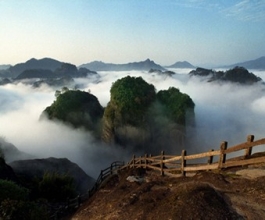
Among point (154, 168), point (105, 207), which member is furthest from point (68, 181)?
point (105, 207)

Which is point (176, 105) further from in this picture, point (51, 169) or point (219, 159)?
point (219, 159)

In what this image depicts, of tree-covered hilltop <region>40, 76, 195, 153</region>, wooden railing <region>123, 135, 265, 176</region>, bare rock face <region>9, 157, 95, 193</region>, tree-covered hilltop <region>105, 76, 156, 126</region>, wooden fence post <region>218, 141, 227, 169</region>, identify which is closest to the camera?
wooden railing <region>123, 135, 265, 176</region>

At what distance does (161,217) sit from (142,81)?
61.0 m

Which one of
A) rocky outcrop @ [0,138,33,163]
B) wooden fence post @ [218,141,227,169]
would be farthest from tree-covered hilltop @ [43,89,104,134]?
wooden fence post @ [218,141,227,169]

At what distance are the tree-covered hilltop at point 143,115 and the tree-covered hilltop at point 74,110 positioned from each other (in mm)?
7850

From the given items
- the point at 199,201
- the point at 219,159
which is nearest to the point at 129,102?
the point at 219,159

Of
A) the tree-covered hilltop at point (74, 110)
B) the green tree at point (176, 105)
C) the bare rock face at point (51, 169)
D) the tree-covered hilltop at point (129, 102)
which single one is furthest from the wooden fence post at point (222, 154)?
the tree-covered hilltop at point (74, 110)

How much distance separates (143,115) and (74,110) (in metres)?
19.6

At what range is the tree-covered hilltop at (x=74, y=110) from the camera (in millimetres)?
76312

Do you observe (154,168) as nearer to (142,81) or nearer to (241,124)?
(142,81)

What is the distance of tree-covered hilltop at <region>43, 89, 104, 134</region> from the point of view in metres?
76.3

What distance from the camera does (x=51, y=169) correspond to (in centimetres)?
4069

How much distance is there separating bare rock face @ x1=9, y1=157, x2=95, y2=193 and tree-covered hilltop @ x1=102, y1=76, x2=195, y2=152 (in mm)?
26406

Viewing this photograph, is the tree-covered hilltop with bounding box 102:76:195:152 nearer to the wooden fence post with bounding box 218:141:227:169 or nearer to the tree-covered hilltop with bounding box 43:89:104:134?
the tree-covered hilltop with bounding box 43:89:104:134
